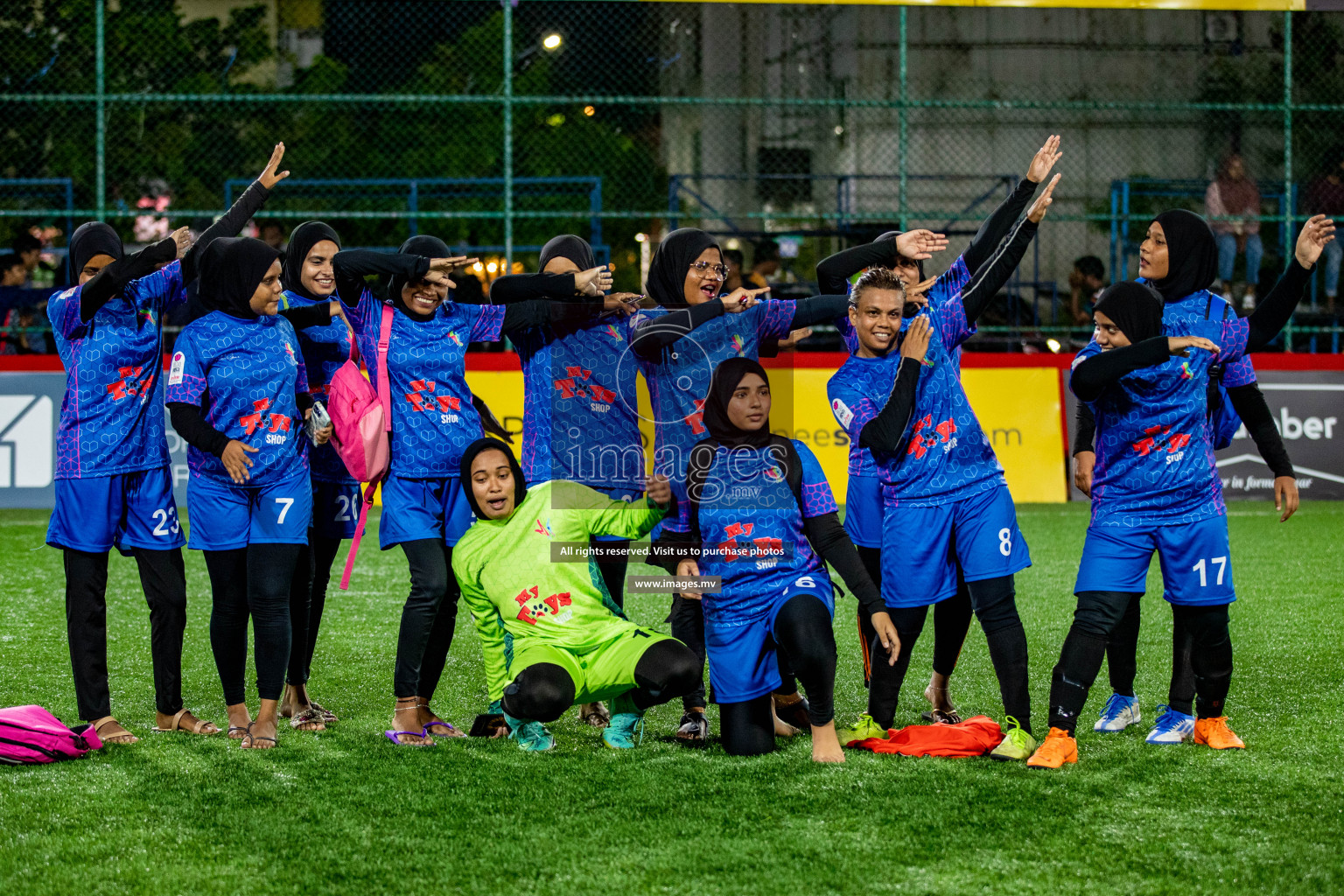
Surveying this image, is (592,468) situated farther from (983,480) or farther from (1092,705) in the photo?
(1092,705)

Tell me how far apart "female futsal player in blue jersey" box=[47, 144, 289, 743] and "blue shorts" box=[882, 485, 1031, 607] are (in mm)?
2605

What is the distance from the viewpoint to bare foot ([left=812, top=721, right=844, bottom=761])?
15.0ft

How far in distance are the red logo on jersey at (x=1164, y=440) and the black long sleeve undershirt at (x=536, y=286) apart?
2146 millimetres

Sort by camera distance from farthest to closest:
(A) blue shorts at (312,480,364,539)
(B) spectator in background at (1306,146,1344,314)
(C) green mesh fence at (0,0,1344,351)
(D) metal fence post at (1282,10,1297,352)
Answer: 1. (C) green mesh fence at (0,0,1344,351)
2. (B) spectator in background at (1306,146,1344,314)
3. (D) metal fence post at (1282,10,1297,352)
4. (A) blue shorts at (312,480,364,539)

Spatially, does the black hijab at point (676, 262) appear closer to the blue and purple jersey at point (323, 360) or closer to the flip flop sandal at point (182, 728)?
the blue and purple jersey at point (323, 360)

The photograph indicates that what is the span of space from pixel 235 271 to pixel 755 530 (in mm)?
2061

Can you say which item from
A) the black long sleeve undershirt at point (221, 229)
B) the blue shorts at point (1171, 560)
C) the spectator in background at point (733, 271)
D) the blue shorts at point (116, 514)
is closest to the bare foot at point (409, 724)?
the blue shorts at point (116, 514)

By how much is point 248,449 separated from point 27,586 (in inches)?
174

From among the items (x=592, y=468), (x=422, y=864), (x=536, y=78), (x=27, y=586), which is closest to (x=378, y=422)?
(x=592, y=468)

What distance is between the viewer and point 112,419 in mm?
5008

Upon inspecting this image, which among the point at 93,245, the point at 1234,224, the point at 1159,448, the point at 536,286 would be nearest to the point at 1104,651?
the point at 1159,448

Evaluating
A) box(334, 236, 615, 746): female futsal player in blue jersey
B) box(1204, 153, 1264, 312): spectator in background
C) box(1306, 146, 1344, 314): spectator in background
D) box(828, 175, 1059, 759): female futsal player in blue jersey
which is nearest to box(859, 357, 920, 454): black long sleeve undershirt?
box(828, 175, 1059, 759): female futsal player in blue jersey

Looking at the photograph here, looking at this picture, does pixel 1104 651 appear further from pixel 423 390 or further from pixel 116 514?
pixel 116 514

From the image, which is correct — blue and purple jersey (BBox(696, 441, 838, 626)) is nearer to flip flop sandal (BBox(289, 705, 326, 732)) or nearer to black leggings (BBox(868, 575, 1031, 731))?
black leggings (BBox(868, 575, 1031, 731))
